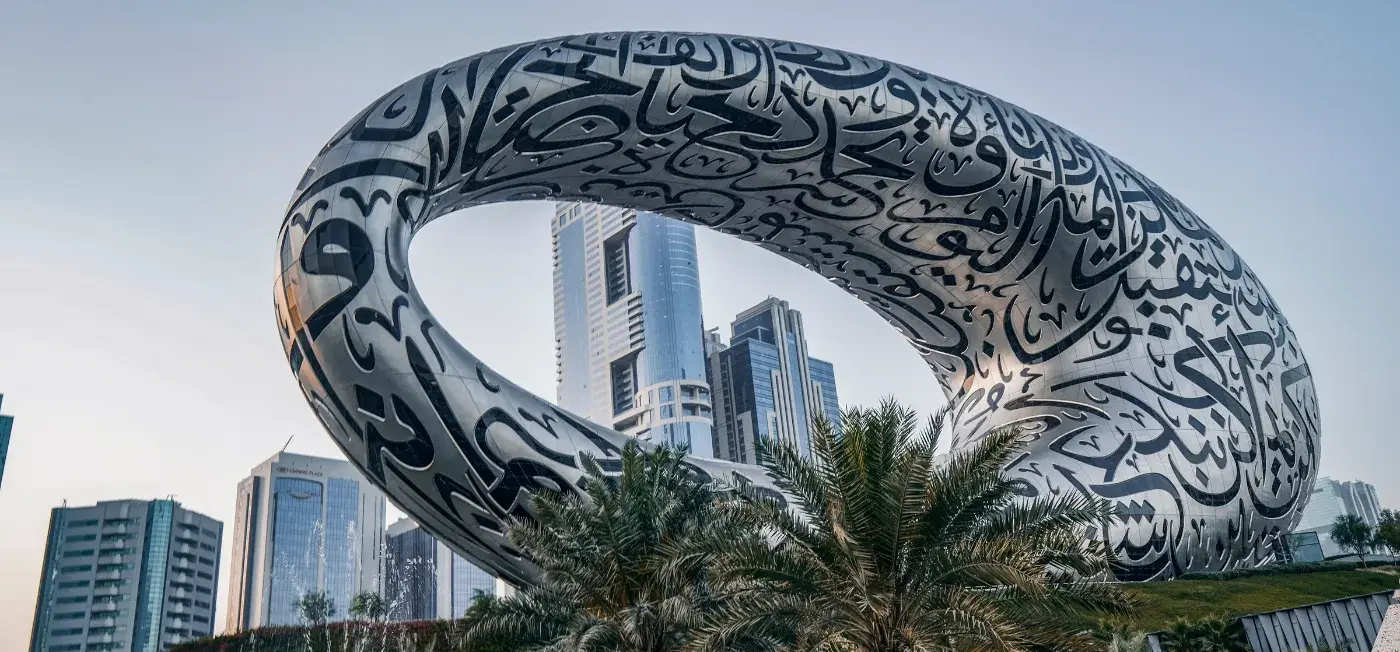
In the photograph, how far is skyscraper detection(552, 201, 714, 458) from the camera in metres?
109

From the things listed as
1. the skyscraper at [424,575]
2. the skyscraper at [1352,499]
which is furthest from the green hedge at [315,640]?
the skyscraper at [1352,499]

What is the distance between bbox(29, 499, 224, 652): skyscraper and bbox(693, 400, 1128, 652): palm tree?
107569mm

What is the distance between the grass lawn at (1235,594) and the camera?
15.4 m

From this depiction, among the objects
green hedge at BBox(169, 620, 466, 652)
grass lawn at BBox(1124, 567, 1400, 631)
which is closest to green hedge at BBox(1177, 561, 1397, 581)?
grass lawn at BBox(1124, 567, 1400, 631)

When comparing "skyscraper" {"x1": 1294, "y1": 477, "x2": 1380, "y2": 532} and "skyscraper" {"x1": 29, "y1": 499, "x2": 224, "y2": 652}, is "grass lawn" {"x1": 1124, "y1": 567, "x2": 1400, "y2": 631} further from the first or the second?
"skyscraper" {"x1": 1294, "y1": 477, "x2": 1380, "y2": 532}

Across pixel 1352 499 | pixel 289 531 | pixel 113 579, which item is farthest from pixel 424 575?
pixel 1352 499

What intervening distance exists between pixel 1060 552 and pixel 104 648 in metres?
112

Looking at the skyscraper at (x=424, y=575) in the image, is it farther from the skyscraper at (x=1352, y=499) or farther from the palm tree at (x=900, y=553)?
the palm tree at (x=900, y=553)

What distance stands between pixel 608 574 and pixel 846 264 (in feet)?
32.9

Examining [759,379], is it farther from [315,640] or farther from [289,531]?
[315,640]

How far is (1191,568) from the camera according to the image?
17.6 m

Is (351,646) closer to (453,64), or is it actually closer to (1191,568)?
(453,64)

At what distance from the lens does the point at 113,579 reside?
10025cm

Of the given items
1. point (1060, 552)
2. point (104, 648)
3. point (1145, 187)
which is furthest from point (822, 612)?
point (104, 648)
